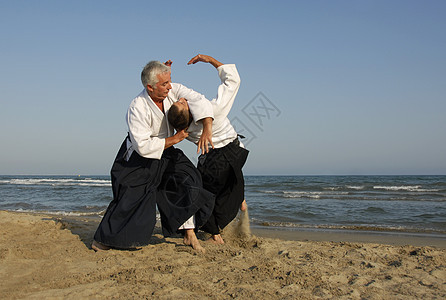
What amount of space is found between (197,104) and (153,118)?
405 mm

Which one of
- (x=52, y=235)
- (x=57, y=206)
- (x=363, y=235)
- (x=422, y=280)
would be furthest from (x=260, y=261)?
(x=57, y=206)

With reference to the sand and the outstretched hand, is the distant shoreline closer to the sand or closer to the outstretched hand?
the sand

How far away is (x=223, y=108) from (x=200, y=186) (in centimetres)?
74

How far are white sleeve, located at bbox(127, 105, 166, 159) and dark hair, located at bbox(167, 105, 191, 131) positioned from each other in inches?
7.2

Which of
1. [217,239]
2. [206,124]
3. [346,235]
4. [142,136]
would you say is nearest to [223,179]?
[217,239]

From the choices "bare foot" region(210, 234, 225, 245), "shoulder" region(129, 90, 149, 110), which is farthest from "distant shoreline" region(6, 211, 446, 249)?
"shoulder" region(129, 90, 149, 110)

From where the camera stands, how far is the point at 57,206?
918cm

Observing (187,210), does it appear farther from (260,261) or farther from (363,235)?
(363,235)

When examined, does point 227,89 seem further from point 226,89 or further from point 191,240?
point 191,240

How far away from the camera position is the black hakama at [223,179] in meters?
3.56

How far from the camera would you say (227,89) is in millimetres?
3344

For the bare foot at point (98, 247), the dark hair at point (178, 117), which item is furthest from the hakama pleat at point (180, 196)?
the bare foot at point (98, 247)

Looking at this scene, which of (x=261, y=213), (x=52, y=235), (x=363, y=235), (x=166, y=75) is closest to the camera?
(x=166, y=75)

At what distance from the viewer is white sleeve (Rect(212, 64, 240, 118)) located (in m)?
3.31
